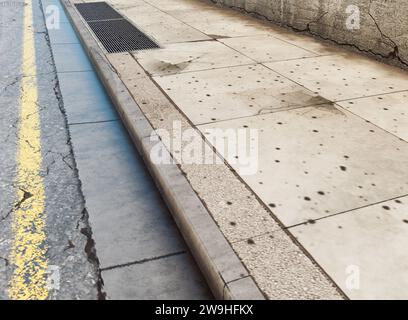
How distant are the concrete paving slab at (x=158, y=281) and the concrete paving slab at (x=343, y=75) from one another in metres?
2.97

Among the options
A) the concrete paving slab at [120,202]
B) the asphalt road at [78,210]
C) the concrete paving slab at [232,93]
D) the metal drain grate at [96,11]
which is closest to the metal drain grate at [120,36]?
the metal drain grate at [96,11]

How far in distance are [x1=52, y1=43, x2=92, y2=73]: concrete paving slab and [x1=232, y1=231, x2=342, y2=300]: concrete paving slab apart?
480cm

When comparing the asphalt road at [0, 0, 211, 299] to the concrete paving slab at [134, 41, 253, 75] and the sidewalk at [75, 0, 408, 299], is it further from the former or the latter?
the concrete paving slab at [134, 41, 253, 75]

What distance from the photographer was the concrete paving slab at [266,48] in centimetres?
629

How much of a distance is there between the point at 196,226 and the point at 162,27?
6496mm

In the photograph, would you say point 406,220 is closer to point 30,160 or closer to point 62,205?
point 62,205

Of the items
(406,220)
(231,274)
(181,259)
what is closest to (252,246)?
(231,274)

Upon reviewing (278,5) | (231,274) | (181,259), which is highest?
(278,5)

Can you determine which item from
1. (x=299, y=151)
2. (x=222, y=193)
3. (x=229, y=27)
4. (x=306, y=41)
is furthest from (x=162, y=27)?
(x=222, y=193)

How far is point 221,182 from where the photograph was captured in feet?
10.6

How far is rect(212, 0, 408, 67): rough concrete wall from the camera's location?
5652mm

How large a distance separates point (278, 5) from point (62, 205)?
6.41m

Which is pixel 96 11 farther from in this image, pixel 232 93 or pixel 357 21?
pixel 232 93

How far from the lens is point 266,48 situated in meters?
6.73
